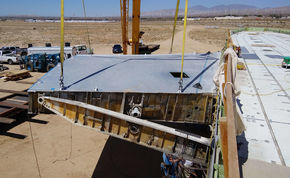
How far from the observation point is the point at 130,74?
779 centimetres

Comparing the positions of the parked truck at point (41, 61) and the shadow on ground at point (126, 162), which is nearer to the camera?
the shadow on ground at point (126, 162)

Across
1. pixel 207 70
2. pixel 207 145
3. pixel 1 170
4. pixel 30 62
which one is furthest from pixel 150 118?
pixel 30 62

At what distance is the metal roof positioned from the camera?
6617 mm

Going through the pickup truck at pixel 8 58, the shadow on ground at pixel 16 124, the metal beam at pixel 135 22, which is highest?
the metal beam at pixel 135 22

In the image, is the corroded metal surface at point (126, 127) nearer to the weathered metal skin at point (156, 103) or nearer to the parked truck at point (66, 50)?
the weathered metal skin at point (156, 103)

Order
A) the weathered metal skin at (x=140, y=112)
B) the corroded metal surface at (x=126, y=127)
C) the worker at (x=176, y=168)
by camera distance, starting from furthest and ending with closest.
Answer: the weathered metal skin at (x=140, y=112) → the corroded metal surface at (x=126, y=127) → the worker at (x=176, y=168)

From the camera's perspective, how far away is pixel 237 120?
4.49m

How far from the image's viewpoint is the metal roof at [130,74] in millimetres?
6617

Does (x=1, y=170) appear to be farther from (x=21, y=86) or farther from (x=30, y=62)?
(x=30, y=62)

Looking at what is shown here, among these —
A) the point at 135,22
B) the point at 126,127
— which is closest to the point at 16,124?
the point at 126,127

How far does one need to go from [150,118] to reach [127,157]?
3567 mm

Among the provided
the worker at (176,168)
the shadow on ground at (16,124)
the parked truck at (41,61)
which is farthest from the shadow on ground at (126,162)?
the parked truck at (41,61)

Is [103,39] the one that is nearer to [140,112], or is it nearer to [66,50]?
[66,50]

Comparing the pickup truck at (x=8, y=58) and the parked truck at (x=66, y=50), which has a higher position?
the parked truck at (x=66, y=50)
